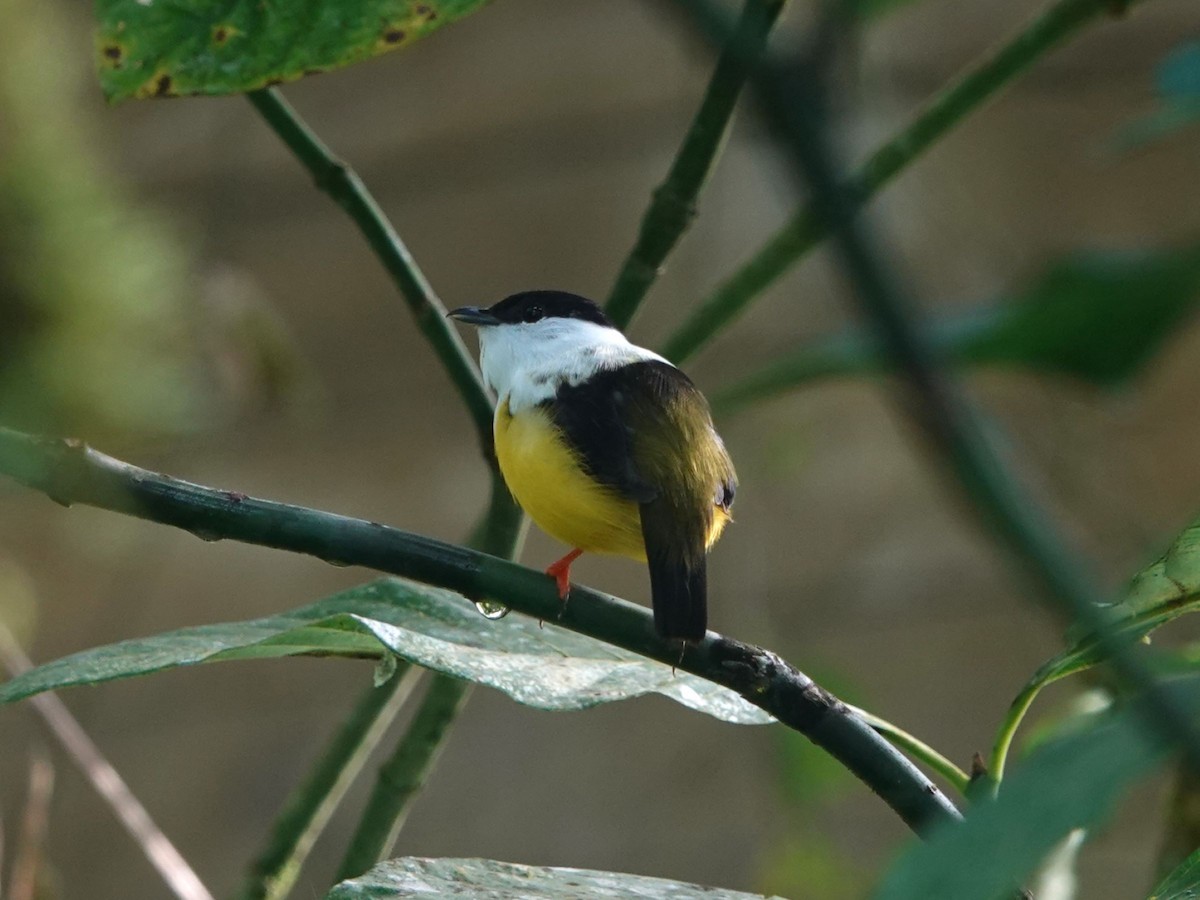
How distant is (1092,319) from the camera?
56 centimetres

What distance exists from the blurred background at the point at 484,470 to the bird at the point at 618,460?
7.36 feet

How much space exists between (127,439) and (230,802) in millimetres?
1239

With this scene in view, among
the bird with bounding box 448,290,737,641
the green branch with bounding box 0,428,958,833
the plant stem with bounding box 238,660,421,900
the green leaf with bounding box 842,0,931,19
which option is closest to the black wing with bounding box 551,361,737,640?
the bird with bounding box 448,290,737,641

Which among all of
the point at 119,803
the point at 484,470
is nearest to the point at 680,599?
the point at 119,803

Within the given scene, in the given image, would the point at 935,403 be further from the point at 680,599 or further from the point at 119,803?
the point at 119,803

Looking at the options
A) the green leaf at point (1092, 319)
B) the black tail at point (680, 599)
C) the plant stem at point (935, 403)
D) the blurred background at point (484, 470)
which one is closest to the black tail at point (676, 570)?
the black tail at point (680, 599)

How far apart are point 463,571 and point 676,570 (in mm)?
444

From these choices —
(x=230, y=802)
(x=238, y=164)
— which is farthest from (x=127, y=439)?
(x=238, y=164)

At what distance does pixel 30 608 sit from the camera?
360 cm

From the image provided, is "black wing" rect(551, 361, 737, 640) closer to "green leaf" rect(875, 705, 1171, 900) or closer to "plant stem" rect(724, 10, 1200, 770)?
"green leaf" rect(875, 705, 1171, 900)

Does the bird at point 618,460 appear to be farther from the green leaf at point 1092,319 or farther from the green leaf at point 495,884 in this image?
the green leaf at point 1092,319

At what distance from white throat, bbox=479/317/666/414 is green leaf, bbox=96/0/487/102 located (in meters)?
0.47

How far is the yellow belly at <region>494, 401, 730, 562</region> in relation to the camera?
1257 mm

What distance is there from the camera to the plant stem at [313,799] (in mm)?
1127
